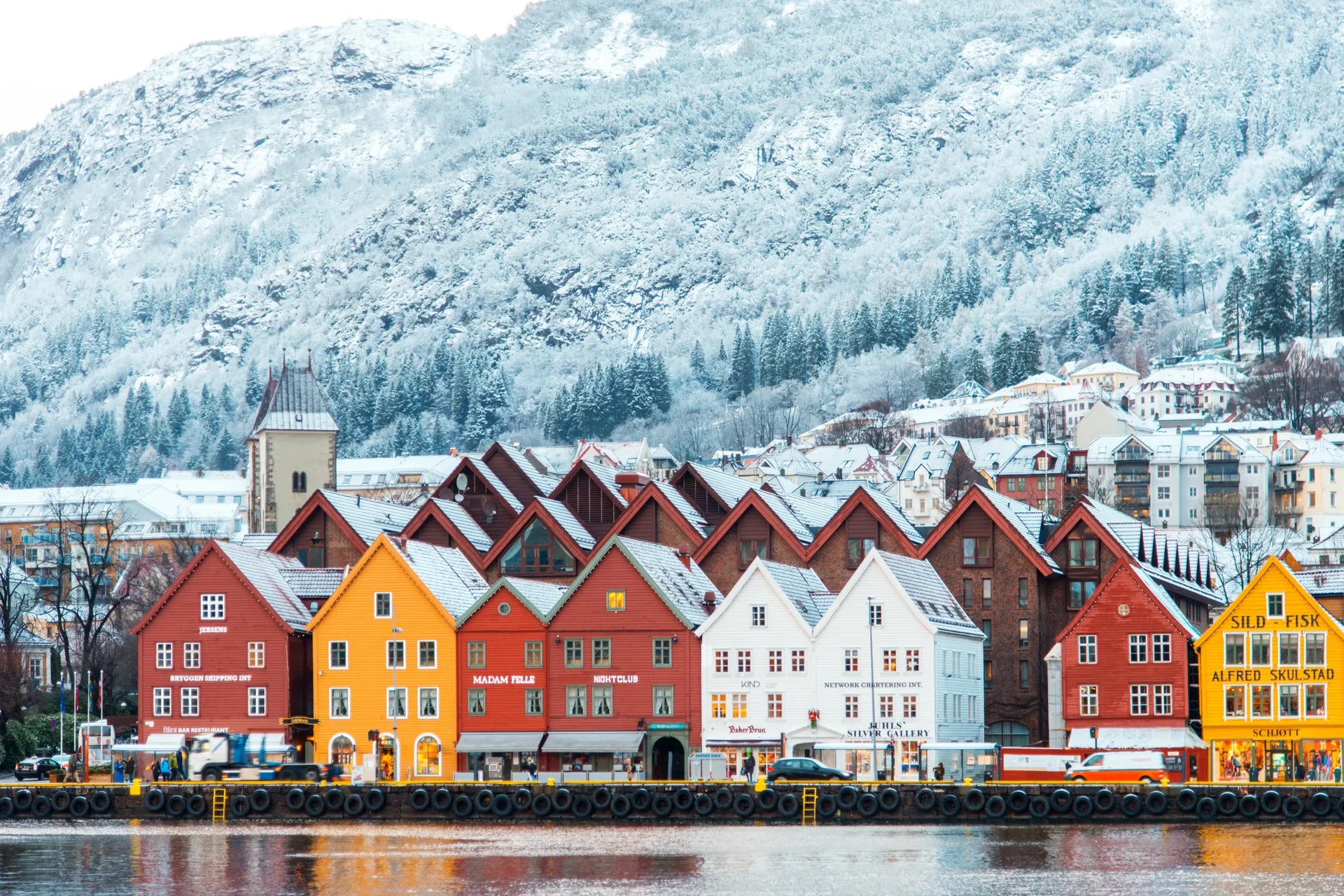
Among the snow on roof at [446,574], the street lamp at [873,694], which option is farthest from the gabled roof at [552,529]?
the street lamp at [873,694]

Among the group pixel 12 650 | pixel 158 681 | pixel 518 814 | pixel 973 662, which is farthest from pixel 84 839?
pixel 12 650

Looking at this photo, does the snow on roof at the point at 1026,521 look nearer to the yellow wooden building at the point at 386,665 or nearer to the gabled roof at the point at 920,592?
the gabled roof at the point at 920,592

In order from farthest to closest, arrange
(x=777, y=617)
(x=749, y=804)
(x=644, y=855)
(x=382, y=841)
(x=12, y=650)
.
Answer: (x=12, y=650), (x=777, y=617), (x=749, y=804), (x=382, y=841), (x=644, y=855)

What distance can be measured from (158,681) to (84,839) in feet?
81.6

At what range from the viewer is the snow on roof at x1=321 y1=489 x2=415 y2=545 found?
416 ft

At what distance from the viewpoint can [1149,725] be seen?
109 meters

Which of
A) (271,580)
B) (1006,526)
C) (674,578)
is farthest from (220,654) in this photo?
(1006,526)

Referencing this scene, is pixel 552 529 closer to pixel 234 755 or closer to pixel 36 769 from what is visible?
pixel 234 755

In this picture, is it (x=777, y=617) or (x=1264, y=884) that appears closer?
(x=1264, y=884)

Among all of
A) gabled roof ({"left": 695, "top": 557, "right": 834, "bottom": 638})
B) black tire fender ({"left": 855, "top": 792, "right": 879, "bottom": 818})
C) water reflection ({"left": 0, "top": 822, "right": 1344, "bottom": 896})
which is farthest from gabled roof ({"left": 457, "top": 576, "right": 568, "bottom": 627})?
black tire fender ({"left": 855, "top": 792, "right": 879, "bottom": 818})

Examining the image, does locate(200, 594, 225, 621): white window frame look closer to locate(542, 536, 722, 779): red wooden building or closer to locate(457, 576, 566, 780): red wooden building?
locate(457, 576, 566, 780): red wooden building

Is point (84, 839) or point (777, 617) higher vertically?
point (777, 617)

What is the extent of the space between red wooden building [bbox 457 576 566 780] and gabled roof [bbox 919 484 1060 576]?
20.4 metres

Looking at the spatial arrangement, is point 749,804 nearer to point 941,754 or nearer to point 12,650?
point 941,754
